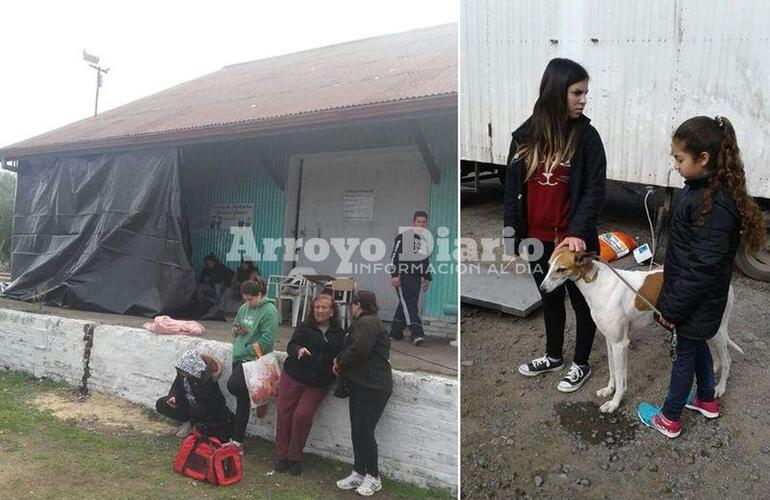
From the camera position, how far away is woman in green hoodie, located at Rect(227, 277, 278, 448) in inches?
60.9

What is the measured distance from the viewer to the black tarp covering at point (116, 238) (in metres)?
1.87

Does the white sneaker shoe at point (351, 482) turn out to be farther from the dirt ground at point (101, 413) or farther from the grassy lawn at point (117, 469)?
the dirt ground at point (101, 413)

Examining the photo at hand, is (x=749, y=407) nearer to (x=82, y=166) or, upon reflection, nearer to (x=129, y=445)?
(x=129, y=445)

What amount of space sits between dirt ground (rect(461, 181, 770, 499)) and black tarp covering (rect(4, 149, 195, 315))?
1110 mm

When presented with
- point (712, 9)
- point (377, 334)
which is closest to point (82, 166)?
point (377, 334)

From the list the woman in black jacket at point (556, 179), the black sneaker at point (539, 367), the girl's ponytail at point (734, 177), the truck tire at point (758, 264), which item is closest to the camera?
the girl's ponytail at point (734, 177)

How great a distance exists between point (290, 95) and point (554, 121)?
2.67ft

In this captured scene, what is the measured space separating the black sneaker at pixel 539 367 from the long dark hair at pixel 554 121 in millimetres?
635

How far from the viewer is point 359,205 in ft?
5.25

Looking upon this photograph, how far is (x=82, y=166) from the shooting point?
1.93m

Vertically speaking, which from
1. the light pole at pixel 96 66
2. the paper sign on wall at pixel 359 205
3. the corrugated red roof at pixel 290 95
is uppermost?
the light pole at pixel 96 66

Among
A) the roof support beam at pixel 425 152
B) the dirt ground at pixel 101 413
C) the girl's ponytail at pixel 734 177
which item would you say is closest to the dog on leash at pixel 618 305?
the girl's ponytail at pixel 734 177

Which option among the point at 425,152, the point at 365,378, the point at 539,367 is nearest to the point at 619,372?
the point at 539,367

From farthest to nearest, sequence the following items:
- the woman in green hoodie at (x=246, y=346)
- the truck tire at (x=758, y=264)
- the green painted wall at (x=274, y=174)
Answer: the truck tire at (x=758, y=264), the woman in green hoodie at (x=246, y=346), the green painted wall at (x=274, y=174)
